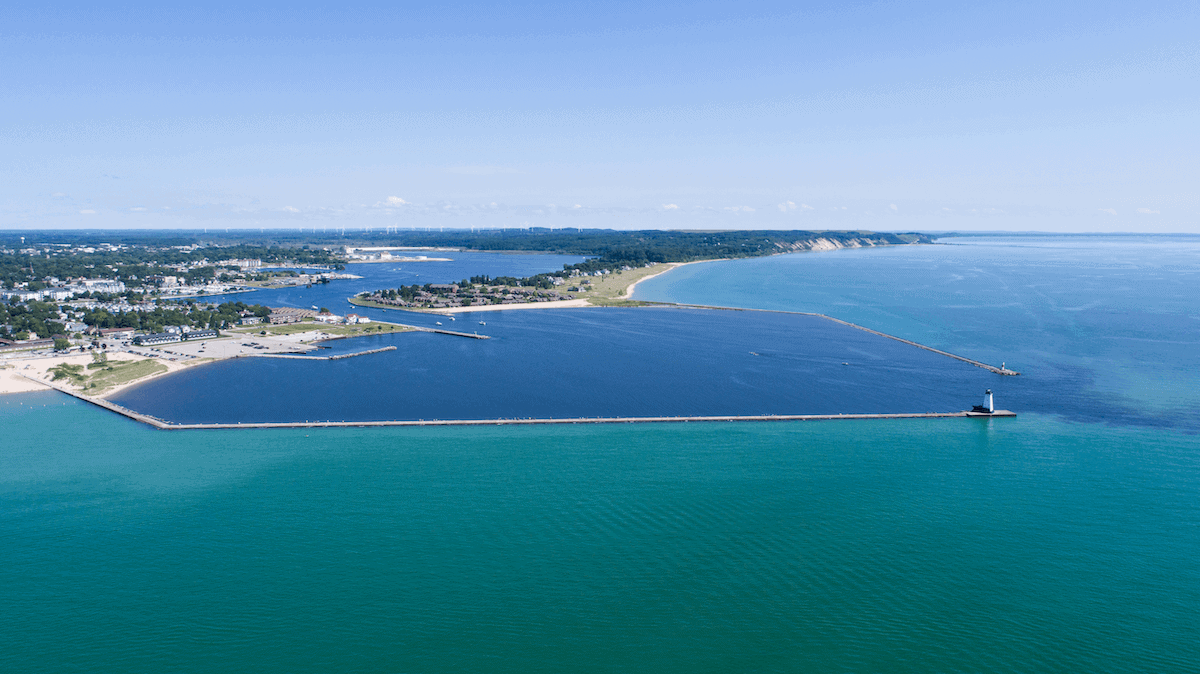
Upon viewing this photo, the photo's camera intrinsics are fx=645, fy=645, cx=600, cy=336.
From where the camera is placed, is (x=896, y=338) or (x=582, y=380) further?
(x=896, y=338)

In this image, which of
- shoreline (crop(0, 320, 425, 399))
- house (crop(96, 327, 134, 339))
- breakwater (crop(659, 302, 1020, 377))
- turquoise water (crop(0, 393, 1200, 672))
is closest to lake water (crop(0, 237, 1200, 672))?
turquoise water (crop(0, 393, 1200, 672))

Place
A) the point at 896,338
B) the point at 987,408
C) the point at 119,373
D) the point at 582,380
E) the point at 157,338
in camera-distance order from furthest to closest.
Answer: the point at 896,338, the point at 157,338, the point at 119,373, the point at 582,380, the point at 987,408

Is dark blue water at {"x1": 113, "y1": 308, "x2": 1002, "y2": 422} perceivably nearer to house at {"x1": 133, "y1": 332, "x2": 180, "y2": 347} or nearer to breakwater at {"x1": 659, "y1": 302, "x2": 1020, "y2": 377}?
breakwater at {"x1": 659, "y1": 302, "x2": 1020, "y2": 377}

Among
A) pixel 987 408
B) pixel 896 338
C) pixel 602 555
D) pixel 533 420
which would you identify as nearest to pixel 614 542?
pixel 602 555

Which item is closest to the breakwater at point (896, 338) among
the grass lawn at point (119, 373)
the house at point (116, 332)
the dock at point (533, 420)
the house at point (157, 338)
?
the dock at point (533, 420)

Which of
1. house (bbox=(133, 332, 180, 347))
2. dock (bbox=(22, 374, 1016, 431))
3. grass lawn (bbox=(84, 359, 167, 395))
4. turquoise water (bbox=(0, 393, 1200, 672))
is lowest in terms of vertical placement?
turquoise water (bbox=(0, 393, 1200, 672))

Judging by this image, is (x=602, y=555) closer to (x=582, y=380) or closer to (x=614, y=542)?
(x=614, y=542)
